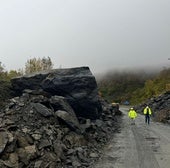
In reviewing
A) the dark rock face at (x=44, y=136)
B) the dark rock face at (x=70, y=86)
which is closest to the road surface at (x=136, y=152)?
the dark rock face at (x=44, y=136)

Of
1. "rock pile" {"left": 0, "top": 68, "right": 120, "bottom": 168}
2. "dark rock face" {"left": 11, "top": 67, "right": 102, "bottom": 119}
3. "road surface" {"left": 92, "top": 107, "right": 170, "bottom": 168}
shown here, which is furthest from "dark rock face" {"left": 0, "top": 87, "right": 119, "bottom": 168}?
"dark rock face" {"left": 11, "top": 67, "right": 102, "bottom": 119}

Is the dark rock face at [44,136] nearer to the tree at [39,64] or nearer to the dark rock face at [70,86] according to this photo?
the dark rock face at [70,86]

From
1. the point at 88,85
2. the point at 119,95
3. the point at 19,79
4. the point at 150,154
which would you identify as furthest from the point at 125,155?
the point at 119,95

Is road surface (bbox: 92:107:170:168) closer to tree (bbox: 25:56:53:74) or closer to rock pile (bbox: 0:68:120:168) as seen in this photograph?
rock pile (bbox: 0:68:120:168)

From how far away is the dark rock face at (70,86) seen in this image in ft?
98.5

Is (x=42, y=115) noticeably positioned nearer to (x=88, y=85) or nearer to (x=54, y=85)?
(x=54, y=85)

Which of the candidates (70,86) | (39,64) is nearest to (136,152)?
(70,86)

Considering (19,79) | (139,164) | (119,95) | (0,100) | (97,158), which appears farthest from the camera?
(119,95)

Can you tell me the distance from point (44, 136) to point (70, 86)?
10.2 m

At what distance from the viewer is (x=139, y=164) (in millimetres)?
19266

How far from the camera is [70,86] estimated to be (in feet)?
99.3

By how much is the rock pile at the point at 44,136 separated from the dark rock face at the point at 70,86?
3.57 ft

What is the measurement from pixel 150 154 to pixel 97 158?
3.29 meters

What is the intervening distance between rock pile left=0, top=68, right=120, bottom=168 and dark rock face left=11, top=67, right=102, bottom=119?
Result: 1087 mm
